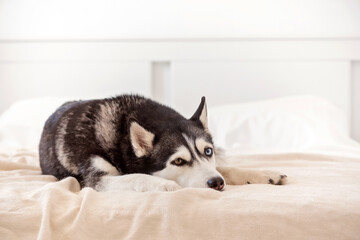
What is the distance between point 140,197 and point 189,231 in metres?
0.21

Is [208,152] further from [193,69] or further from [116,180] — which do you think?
[193,69]

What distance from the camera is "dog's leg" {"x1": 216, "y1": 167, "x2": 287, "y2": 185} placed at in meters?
1.82

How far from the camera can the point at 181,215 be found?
1361 mm

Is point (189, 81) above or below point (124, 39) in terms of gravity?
below

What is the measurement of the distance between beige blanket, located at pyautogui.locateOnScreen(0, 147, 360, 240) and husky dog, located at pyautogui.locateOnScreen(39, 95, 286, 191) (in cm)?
16

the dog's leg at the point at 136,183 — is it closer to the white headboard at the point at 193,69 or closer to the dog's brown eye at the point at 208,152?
the dog's brown eye at the point at 208,152

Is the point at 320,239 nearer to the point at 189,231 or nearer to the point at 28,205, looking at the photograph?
the point at 189,231

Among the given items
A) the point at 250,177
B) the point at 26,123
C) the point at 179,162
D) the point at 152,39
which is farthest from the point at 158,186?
the point at 152,39

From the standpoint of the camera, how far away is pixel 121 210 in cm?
140

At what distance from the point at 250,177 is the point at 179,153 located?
362 millimetres

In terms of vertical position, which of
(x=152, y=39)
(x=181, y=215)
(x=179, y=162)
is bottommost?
(x=181, y=215)

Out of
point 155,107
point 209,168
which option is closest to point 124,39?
point 155,107

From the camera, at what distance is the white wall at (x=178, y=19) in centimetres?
418

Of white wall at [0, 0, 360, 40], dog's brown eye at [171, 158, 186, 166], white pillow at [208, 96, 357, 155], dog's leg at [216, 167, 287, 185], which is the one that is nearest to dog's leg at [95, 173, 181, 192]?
dog's brown eye at [171, 158, 186, 166]
